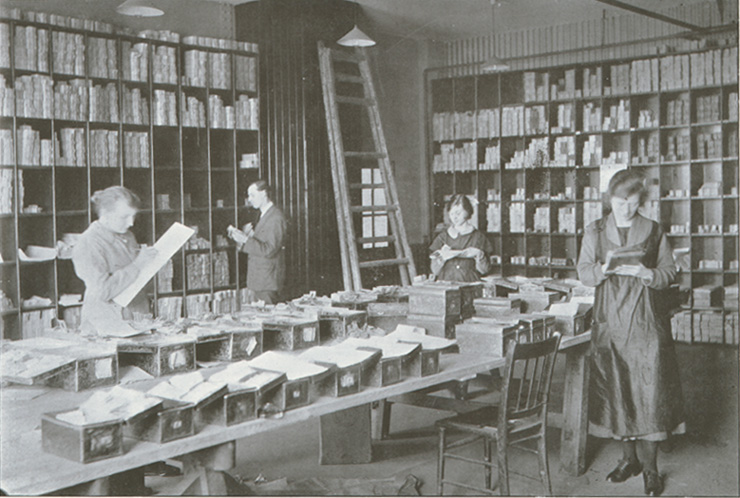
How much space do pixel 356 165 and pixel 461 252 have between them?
369 cm

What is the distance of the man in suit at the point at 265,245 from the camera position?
628cm

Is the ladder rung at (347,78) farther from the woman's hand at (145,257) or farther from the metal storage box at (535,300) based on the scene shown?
the woman's hand at (145,257)

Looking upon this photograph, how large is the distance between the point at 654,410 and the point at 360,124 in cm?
549

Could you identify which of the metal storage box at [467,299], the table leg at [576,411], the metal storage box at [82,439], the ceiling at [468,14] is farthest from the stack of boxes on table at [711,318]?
the metal storage box at [82,439]

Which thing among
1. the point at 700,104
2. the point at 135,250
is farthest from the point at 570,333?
the point at 700,104

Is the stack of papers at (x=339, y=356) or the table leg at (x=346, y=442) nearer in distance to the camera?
the stack of papers at (x=339, y=356)

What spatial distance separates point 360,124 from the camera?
8844 millimetres

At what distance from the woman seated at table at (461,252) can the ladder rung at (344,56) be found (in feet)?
9.20

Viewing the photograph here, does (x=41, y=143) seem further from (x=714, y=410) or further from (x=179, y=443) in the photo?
(x=714, y=410)

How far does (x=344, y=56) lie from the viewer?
8109 mm

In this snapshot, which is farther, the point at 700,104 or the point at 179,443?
the point at 700,104

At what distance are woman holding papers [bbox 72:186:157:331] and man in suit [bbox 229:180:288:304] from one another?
185cm

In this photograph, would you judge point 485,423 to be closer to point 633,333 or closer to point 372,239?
point 633,333

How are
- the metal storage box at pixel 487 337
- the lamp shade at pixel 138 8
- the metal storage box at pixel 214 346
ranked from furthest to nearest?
the lamp shade at pixel 138 8 → the metal storage box at pixel 487 337 → the metal storage box at pixel 214 346
